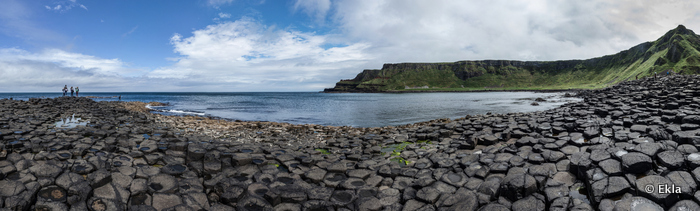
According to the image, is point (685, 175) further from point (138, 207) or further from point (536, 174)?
point (138, 207)

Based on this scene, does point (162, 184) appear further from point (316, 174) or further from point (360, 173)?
point (360, 173)

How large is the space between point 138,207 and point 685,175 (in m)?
10.4

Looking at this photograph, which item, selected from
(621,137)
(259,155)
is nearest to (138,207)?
(259,155)

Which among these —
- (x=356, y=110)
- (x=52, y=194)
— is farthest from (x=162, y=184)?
(x=356, y=110)

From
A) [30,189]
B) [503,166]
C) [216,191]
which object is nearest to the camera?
[30,189]

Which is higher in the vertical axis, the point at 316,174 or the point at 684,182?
the point at 684,182

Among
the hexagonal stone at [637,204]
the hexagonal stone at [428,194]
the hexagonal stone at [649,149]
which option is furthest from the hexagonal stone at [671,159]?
the hexagonal stone at [428,194]

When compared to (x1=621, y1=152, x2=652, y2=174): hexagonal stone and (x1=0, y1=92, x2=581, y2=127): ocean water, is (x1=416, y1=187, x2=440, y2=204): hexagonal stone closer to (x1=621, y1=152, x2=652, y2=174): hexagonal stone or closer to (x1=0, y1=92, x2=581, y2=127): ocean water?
(x1=621, y1=152, x2=652, y2=174): hexagonal stone

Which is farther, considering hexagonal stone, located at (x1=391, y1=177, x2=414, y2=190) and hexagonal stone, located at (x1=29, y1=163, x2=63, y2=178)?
hexagonal stone, located at (x1=391, y1=177, x2=414, y2=190)

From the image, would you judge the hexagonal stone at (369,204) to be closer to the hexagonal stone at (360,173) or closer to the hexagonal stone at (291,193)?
the hexagonal stone at (291,193)

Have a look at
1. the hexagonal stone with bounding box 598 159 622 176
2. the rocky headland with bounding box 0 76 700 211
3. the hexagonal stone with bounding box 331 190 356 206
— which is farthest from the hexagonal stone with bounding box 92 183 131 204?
the hexagonal stone with bounding box 598 159 622 176

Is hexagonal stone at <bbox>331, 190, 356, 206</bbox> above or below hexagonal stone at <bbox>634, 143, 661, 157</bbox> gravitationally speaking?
below

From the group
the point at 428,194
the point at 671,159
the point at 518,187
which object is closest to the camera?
the point at 518,187

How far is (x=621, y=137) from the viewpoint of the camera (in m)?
8.77
